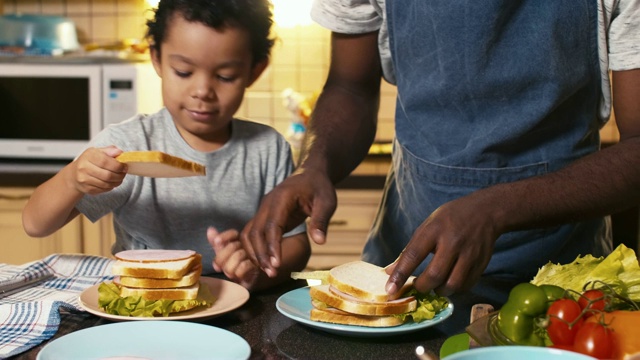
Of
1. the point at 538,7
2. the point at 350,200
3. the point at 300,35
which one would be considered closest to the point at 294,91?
the point at 300,35

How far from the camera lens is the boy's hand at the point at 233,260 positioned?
1390mm

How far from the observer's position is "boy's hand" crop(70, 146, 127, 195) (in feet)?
4.58

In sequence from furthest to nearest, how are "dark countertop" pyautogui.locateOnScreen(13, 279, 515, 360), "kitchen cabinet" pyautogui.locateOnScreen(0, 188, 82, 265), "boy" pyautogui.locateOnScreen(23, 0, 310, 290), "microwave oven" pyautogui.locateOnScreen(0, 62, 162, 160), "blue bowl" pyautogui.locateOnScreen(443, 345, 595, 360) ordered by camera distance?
"microwave oven" pyautogui.locateOnScreen(0, 62, 162, 160) → "kitchen cabinet" pyautogui.locateOnScreen(0, 188, 82, 265) → "boy" pyautogui.locateOnScreen(23, 0, 310, 290) → "dark countertop" pyautogui.locateOnScreen(13, 279, 515, 360) → "blue bowl" pyautogui.locateOnScreen(443, 345, 595, 360)

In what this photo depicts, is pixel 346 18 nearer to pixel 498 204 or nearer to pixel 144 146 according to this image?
pixel 144 146

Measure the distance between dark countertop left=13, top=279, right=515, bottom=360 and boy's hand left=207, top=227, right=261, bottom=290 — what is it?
52mm

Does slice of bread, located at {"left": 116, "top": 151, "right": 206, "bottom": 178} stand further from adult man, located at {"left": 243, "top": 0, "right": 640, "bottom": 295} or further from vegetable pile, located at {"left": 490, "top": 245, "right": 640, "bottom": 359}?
vegetable pile, located at {"left": 490, "top": 245, "right": 640, "bottom": 359}

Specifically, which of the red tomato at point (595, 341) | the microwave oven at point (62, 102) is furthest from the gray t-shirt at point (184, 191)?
the microwave oven at point (62, 102)

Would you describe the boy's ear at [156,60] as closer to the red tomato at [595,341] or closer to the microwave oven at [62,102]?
the red tomato at [595,341]

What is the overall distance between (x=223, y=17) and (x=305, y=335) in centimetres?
77

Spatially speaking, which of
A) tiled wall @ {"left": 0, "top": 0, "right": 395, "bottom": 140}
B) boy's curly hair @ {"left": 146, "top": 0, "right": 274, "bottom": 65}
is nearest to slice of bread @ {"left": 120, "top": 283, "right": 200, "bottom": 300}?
boy's curly hair @ {"left": 146, "top": 0, "right": 274, "bottom": 65}

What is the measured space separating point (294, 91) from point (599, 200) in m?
2.59

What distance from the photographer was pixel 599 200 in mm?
1315

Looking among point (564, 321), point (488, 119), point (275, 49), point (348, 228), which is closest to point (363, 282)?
point (564, 321)

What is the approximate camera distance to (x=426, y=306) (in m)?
1.15
